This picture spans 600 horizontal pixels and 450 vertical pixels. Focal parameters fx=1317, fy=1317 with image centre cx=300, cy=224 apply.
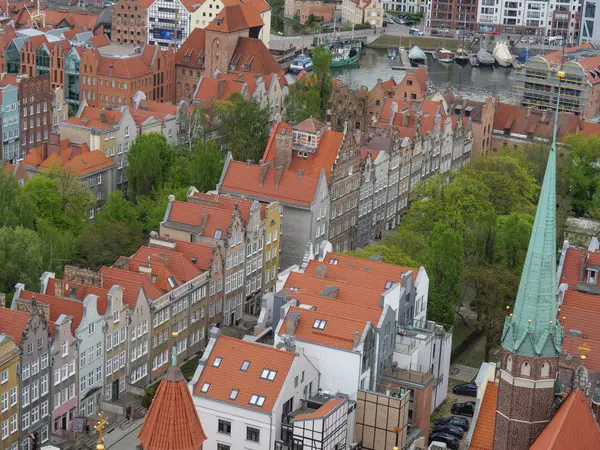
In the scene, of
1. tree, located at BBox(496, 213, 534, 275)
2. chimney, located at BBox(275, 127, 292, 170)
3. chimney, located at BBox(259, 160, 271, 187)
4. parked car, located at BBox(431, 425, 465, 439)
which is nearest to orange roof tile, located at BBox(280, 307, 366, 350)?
parked car, located at BBox(431, 425, 465, 439)

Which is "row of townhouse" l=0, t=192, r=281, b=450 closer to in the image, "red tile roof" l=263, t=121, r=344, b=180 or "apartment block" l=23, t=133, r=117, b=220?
"red tile roof" l=263, t=121, r=344, b=180

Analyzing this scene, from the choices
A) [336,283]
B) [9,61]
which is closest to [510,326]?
[336,283]

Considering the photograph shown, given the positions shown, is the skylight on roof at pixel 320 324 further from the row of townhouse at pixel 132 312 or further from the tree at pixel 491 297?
the tree at pixel 491 297

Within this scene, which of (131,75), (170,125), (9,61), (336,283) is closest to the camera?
(336,283)

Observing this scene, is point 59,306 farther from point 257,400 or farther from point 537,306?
point 537,306

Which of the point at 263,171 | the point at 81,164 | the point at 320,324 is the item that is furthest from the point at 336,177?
the point at 320,324

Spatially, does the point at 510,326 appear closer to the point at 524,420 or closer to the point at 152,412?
the point at 524,420

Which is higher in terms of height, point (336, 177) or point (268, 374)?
point (336, 177)
